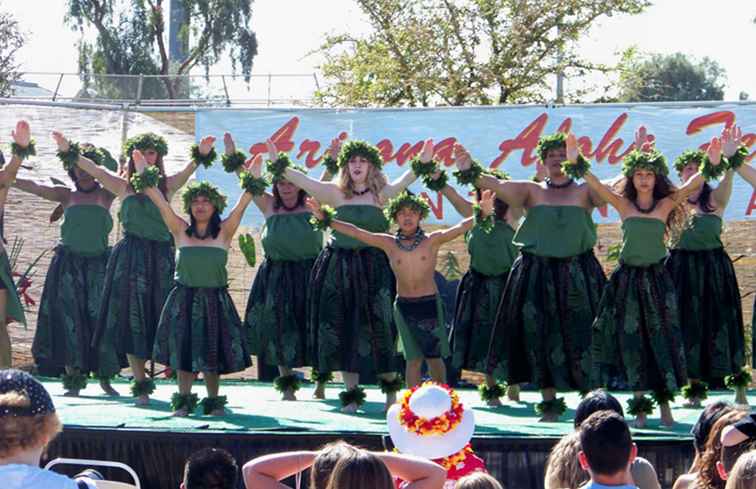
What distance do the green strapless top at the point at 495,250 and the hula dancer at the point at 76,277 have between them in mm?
A: 2268

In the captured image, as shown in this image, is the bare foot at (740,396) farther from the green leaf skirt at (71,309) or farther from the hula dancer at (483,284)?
the green leaf skirt at (71,309)

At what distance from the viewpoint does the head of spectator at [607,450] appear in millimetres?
3564

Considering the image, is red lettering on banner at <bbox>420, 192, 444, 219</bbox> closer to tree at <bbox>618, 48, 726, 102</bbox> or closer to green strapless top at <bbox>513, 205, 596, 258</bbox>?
green strapless top at <bbox>513, 205, 596, 258</bbox>

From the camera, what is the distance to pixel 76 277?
28.0 feet

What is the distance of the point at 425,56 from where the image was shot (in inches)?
640

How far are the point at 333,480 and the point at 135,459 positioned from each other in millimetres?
3400

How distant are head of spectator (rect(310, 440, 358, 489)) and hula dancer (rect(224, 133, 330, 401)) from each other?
190 inches

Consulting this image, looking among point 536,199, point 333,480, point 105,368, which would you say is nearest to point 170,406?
point 105,368

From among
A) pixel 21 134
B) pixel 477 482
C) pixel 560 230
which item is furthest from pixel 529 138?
pixel 477 482

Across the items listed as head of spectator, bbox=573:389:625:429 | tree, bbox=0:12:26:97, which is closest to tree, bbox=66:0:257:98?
tree, bbox=0:12:26:97

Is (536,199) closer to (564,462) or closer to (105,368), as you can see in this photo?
(105,368)

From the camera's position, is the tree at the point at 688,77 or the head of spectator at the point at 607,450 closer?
the head of spectator at the point at 607,450

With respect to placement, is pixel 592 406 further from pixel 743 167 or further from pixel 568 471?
pixel 743 167

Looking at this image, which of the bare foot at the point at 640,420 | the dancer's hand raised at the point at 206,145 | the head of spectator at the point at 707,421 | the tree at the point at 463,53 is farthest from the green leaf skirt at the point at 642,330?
the tree at the point at 463,53
